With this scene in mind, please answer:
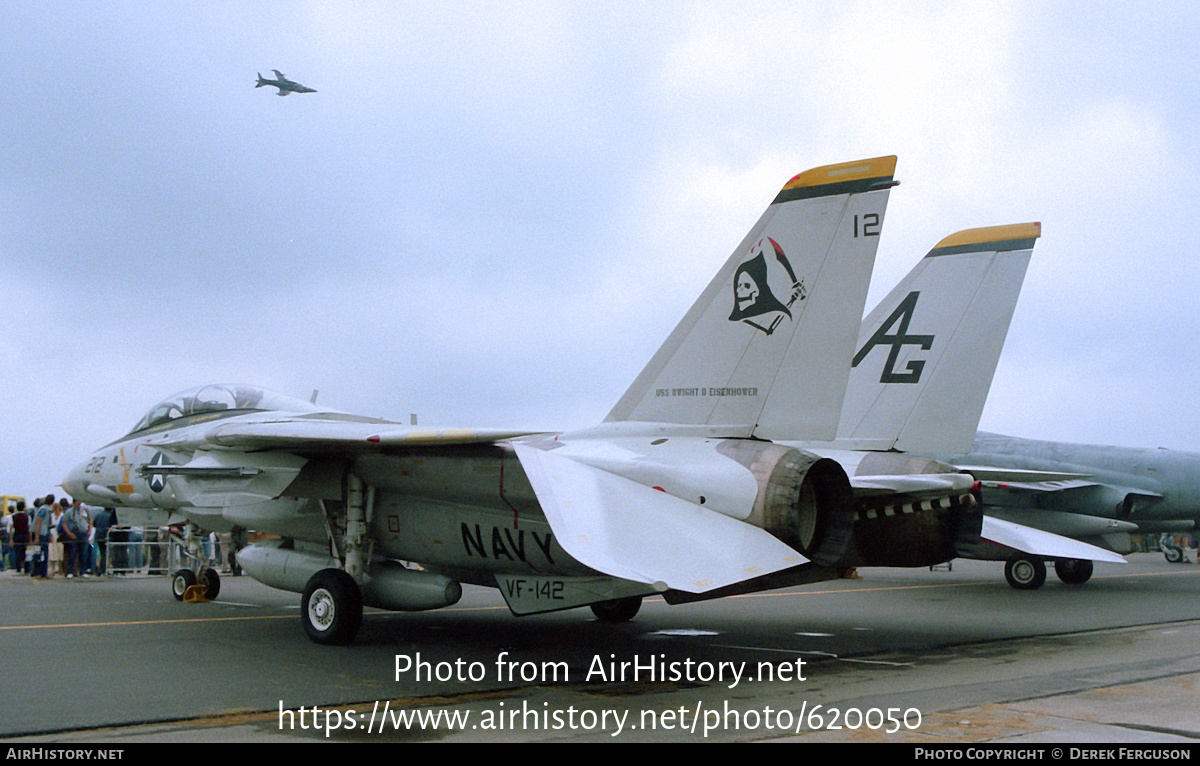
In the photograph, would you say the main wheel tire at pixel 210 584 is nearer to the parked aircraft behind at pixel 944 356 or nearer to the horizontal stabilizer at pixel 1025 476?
the parked aircraft behind at pixel 944 356

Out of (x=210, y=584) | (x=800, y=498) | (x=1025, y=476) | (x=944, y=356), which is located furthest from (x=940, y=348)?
(x=210, y=584)

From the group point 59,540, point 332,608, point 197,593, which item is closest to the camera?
point 332,608

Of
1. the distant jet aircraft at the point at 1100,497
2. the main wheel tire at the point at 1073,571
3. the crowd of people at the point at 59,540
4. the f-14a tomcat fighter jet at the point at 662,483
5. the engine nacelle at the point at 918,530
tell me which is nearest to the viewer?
the f-14a tomcat fighter jet at the point at 662,483

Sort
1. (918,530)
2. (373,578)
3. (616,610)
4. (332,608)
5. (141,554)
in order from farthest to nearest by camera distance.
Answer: (141,554)
(616,610)
(373,578)
(918,530)
(332,608)

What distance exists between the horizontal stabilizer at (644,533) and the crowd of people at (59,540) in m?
13.6

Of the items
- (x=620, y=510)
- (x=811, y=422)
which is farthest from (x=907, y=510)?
(x=620, y=510)

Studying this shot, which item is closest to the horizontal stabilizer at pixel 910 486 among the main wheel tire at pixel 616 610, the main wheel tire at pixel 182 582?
the main wheel tire at pixel 616 610

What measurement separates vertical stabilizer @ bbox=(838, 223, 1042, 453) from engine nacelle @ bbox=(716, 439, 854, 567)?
13.5 ft

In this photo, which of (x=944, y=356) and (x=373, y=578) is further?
(x=944, y=356)

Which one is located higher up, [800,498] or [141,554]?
[800,498]

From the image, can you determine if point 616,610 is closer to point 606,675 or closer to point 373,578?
point 373,578

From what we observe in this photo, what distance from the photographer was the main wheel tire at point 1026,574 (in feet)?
49.3

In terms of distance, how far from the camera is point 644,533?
5.61 m

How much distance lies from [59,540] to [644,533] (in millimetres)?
15529
